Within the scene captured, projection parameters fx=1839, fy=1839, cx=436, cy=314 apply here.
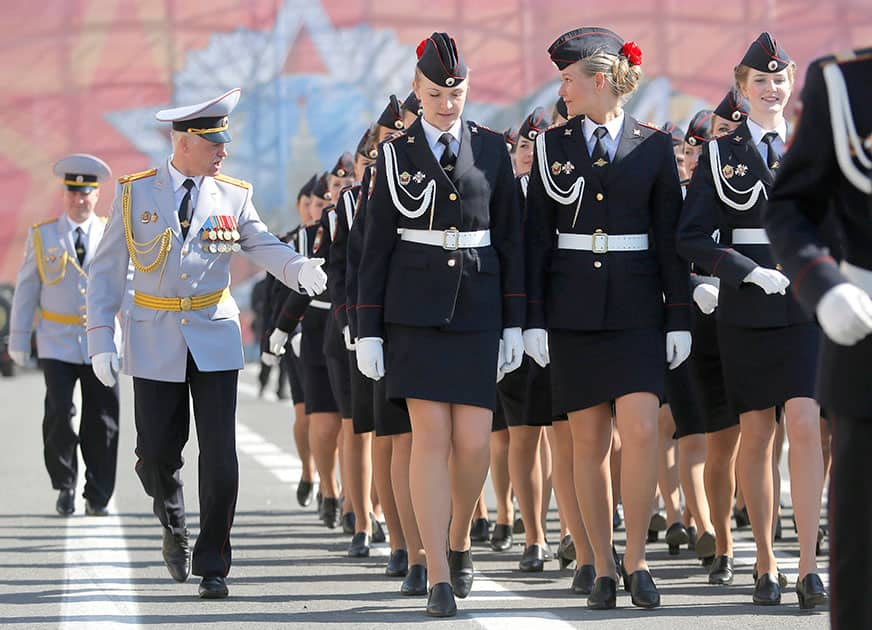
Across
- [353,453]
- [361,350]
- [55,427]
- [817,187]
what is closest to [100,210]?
[55,427]

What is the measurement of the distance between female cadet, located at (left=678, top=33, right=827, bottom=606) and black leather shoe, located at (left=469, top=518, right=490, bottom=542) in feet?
8.17

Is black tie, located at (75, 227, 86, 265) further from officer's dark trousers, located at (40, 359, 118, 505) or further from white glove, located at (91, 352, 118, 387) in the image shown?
white glove, located at (91, 352, 118, 387)

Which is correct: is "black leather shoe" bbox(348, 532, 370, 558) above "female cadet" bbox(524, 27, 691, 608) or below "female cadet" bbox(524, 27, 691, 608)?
below

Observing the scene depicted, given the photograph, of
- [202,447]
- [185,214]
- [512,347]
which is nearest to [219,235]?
[185,214]

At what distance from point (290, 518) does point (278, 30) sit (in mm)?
28104

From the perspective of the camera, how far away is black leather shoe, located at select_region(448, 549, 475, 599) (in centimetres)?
736

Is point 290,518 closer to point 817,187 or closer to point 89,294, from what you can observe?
point 89,294

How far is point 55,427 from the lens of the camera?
37.7ft

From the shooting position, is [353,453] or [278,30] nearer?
[353,453]

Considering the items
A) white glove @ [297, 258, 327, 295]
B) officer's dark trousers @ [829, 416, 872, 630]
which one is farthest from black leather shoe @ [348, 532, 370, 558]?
officer's dark trousers @ [829, 416, 872, 630]

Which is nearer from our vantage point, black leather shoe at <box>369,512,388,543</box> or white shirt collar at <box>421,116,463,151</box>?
white shirt collar at <box>421,116,463,151</box>

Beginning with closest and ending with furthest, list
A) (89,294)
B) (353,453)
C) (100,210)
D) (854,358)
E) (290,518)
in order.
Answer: (854,358)
(89,294)
(353,453)
(290,518)
(100,210)

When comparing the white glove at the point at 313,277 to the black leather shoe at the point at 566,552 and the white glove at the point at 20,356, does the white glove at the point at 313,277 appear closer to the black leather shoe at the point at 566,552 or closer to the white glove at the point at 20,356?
the black leather shoe at the point at 566,552

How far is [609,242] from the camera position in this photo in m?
7.13
